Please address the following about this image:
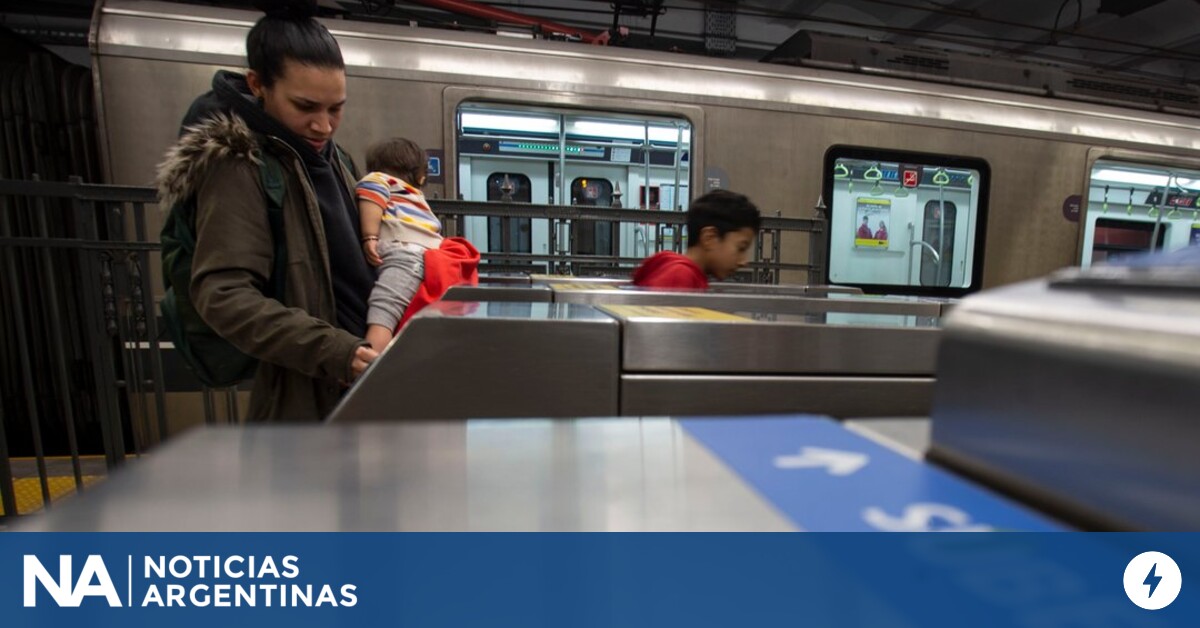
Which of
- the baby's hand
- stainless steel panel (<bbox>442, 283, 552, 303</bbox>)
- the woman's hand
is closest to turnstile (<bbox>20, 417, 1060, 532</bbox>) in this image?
the woman's hand

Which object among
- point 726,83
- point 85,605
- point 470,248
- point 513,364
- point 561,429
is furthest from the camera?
point 726,83

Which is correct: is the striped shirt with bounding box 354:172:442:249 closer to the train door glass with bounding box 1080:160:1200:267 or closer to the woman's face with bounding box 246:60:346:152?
the woman's face with bounding box 246:60:346:152

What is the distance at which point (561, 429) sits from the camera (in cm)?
35

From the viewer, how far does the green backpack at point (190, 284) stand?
42.1 inches

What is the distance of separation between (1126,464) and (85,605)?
0.40 metres

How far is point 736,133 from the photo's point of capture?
11.5ft

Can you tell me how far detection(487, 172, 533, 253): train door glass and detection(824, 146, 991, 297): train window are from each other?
248 cm

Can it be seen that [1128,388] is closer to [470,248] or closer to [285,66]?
[285,66]

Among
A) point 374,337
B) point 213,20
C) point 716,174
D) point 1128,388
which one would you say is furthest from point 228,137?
point 716,174

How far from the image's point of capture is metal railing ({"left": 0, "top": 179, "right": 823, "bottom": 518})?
2.02 metres

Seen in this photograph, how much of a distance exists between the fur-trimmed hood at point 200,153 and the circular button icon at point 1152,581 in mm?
1219

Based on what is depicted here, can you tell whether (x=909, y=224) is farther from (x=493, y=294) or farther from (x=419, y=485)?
(x=419, y=485)

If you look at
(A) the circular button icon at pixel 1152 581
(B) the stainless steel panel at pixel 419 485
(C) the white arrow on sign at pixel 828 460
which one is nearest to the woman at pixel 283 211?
(B) the stainless steel panel at pixel 419 485

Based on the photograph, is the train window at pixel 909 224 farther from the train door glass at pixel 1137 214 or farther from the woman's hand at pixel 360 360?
the woman's hand at pixel 360 360
